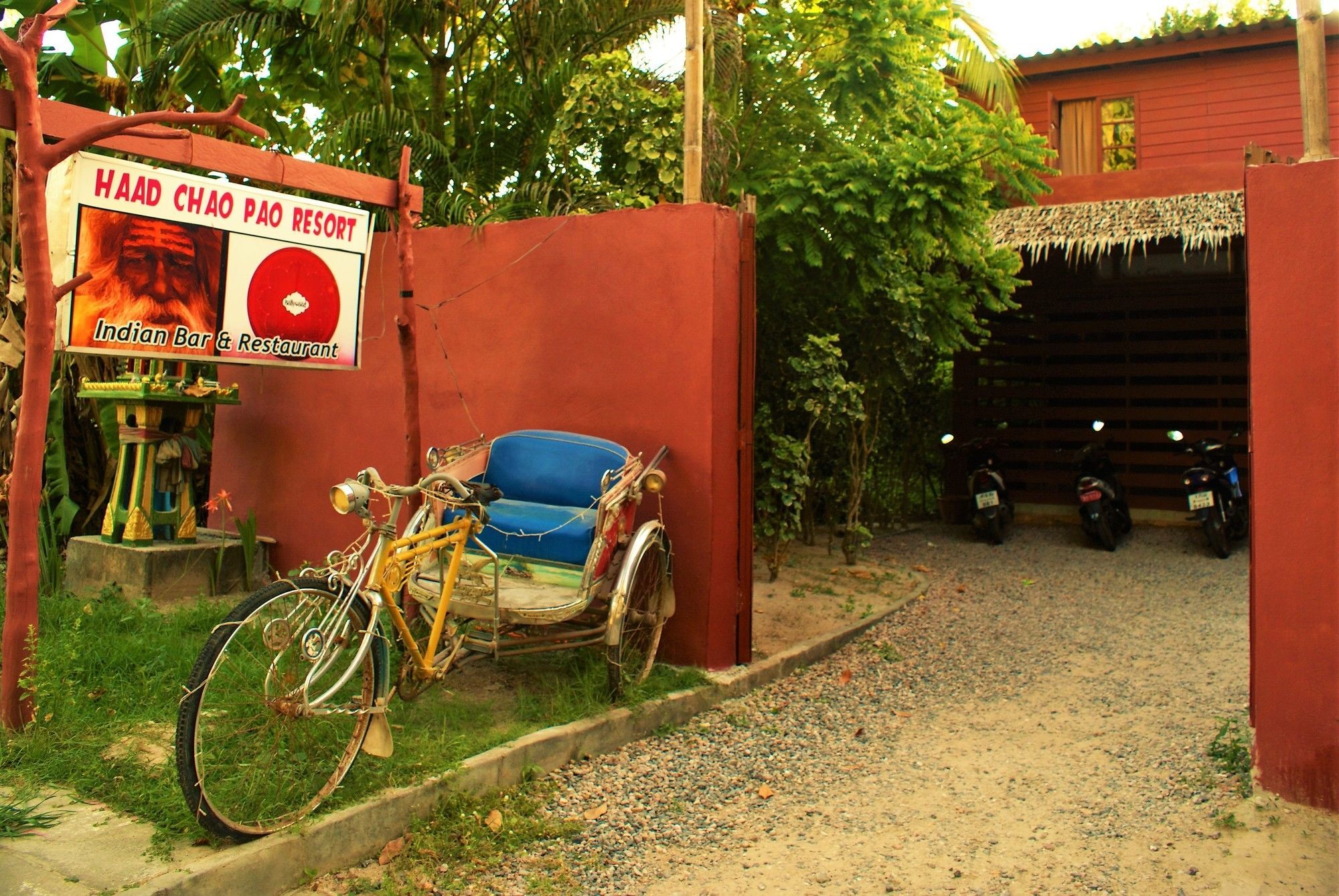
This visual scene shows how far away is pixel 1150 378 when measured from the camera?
11.6m

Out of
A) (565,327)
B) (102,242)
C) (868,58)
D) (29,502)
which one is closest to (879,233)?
(868,58)

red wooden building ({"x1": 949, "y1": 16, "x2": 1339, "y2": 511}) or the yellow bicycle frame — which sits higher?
red wooden building ({"x1": 949, "y1": 16, "x2": 1339, "y2": 511})

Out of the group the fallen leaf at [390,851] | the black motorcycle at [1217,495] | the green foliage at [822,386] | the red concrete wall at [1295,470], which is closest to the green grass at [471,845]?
the fallen leaf at [390,851]

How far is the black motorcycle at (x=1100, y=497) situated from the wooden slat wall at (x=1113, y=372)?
2.35 ft

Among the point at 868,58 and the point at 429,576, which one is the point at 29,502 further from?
the point at 868,58

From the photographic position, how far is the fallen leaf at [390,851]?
3.42 metres

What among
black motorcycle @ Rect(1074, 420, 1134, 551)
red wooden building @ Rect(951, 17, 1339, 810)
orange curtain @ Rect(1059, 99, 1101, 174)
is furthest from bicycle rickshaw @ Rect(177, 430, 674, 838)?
orange curtain @ Rect(1059, 99, 1101, 174)

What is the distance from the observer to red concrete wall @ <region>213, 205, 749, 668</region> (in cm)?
527

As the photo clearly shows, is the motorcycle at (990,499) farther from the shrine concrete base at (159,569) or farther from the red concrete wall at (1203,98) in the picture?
the shrine concrete base at (159,569)

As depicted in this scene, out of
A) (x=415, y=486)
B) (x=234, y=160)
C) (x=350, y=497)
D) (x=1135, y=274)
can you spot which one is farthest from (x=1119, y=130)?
(x=350, y=497)

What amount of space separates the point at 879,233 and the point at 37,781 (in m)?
5.72

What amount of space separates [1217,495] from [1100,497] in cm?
99

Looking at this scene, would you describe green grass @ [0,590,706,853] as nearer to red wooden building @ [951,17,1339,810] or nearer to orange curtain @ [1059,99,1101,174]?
red wooden building @ [951,17,1339,810]

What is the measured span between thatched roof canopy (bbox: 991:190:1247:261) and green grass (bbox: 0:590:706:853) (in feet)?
20.7
